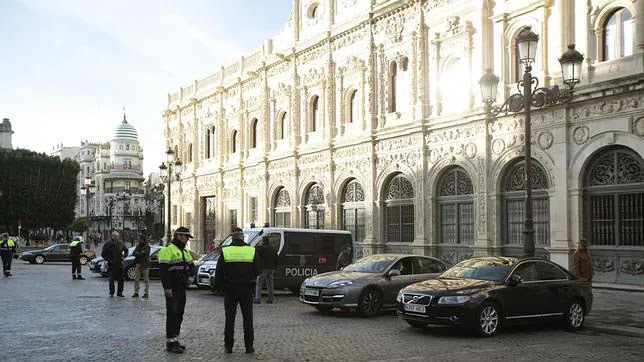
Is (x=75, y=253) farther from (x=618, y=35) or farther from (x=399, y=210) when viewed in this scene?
(x=618, y=35)

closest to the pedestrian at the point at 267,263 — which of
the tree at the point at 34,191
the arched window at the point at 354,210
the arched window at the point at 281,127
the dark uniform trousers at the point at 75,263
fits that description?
the dark uniform trousers at the point at 75,263

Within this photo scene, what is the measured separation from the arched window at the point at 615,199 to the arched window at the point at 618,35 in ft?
9.19

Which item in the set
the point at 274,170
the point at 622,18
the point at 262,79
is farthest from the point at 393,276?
the point at 262,79

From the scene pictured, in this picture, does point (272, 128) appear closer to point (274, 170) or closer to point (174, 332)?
point (274, 170)

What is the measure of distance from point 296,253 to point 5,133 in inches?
3794

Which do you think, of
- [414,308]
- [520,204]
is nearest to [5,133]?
[520,204]

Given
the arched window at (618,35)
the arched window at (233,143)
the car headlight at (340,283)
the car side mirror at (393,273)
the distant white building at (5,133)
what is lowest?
the car headlight at (340,283)

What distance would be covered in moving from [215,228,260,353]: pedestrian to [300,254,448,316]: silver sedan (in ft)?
15.9

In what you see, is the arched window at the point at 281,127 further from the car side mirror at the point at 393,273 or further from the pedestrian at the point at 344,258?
the car side mirror at the point at 393,273

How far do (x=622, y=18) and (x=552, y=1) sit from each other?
2579mm

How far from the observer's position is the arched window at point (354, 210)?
3159 cm

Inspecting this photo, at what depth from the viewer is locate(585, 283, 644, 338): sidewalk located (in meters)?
13.4

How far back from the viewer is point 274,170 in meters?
38.7

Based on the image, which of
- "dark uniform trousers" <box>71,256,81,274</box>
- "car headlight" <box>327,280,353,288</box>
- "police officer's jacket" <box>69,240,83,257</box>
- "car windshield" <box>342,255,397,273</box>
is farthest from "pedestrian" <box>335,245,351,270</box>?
"dark uniform trousers" <box>71,256,81,274</box>
